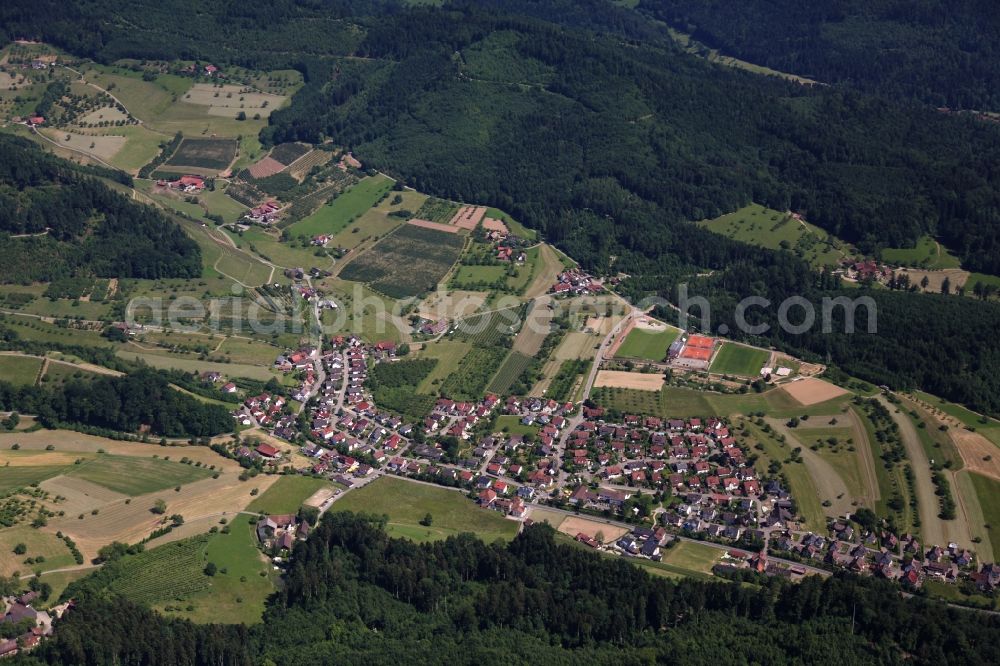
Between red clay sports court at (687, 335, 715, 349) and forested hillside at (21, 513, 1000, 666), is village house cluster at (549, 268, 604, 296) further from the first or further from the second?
forested hillside at (21, 513, 1000, 666)

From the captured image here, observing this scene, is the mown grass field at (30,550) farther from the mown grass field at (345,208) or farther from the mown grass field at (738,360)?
the mown grass field at (345,208)

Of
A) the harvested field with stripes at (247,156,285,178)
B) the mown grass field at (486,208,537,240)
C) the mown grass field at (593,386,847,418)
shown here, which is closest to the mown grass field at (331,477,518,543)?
the mown grass field at (593,386,847,418)

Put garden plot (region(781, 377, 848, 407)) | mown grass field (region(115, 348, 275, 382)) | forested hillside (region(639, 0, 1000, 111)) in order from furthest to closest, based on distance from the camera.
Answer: forested hillside (region(639, 0, 1000, 111)), mown grass field (region(115, 348, 275, 382)), garden plot (region(781, 377, 848, 407))

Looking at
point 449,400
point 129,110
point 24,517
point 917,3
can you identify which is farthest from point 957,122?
point 24,517

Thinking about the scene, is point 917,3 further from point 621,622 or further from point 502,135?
point 621,622

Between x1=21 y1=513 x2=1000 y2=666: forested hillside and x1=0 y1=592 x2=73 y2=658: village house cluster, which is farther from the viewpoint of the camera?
x1=0 y1=592 x2=73 y2=658: village house cluster

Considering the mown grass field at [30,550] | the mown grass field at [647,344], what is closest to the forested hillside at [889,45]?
the mown grass field at [647,344]
